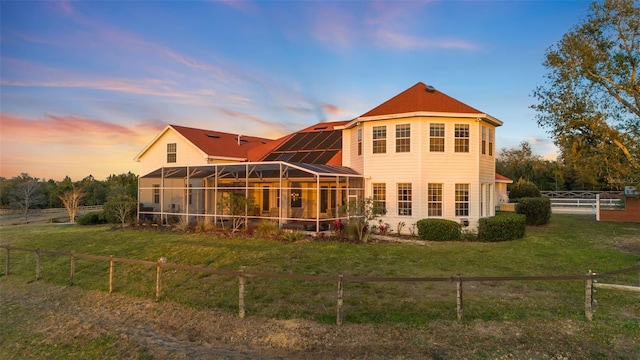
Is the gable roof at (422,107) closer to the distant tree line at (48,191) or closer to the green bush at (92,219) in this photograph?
the green bush at (92,219)

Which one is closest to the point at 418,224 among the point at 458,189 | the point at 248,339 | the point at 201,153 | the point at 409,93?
the point at 458,189

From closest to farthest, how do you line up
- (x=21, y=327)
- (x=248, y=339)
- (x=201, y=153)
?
(x=248, y=339)
(x=21, y=327)
(x=201, y=153)

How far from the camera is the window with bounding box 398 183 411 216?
18.3 meters

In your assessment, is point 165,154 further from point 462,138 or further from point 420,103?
point 462,138

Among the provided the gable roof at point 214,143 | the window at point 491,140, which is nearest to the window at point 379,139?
the window at point 491,140

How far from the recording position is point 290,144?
26828mm

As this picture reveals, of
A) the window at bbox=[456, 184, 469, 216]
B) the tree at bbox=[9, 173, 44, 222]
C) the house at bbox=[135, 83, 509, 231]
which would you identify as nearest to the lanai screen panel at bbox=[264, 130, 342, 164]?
the house at bbox=[135, 83, 509, 231]

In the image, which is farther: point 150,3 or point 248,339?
point 150,3

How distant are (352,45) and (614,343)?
15.4 metres

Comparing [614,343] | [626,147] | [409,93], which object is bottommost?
[614,343]

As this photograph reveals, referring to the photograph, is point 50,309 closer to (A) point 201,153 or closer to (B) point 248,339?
(B) point 248,339

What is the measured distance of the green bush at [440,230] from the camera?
650 inches

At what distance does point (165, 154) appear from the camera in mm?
27781

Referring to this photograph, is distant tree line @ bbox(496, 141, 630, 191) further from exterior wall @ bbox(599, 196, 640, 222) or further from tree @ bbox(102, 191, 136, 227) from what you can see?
tree @ bbox(102, 191, 136, 227)
